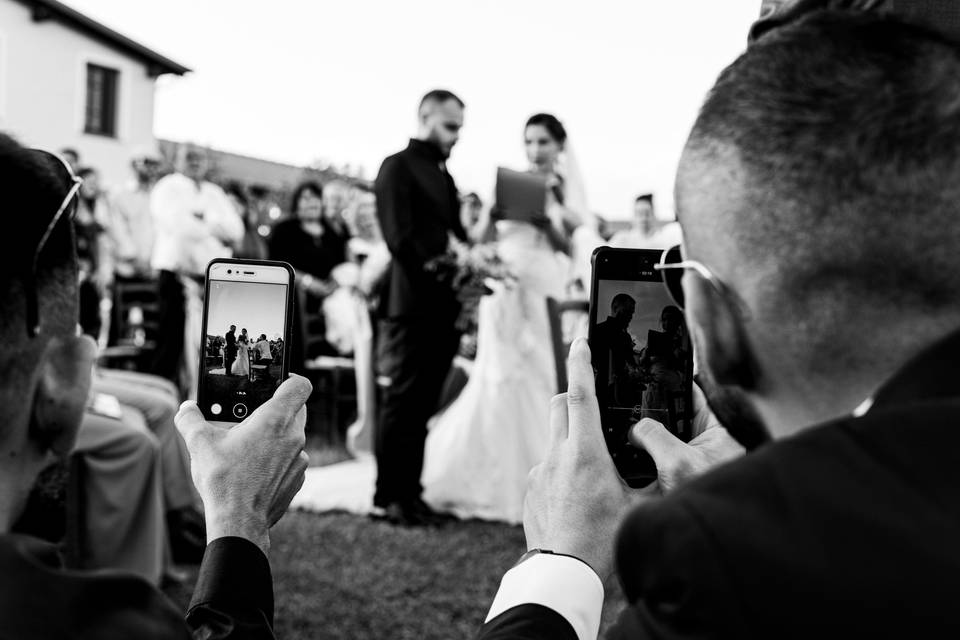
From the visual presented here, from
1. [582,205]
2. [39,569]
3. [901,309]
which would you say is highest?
[582,205]

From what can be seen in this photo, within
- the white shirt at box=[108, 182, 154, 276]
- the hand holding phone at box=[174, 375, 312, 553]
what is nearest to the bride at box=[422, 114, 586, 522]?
the hand holding phone at box=[174, 375, 312, 553]

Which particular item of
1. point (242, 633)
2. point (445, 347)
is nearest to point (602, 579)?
point (242, 633)

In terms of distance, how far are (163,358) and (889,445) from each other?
737 cm

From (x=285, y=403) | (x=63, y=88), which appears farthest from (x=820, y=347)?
(x=63, y=88)

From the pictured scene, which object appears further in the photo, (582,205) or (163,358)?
(163,358)

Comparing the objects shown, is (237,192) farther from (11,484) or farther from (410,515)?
(11,484)

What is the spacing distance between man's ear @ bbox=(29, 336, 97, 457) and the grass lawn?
2039 millimetres

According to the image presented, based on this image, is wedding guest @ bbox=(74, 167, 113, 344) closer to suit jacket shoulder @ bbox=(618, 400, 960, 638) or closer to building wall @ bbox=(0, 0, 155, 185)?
suit jacket shoulder @ bbox=(618, 400, 960, 638)

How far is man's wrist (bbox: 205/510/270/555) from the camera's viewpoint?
1.27 meters

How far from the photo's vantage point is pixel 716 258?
94 cm

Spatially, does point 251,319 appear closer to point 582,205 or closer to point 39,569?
point 39,569

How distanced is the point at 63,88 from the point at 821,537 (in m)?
25.0

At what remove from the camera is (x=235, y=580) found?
122 cm

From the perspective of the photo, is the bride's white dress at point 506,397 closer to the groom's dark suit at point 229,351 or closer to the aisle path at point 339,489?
the aisle path at point 339,489
